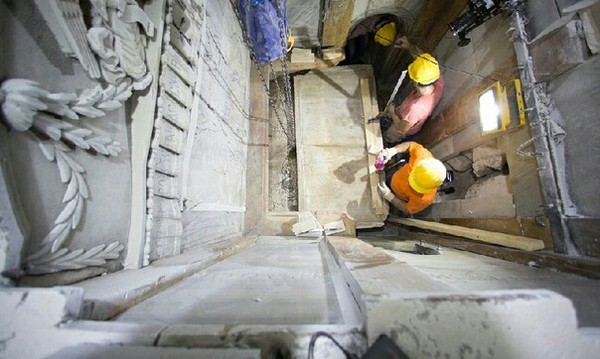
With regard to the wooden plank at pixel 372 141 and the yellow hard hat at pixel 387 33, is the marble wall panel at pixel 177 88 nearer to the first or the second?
the wooden plank at pixel 372 141

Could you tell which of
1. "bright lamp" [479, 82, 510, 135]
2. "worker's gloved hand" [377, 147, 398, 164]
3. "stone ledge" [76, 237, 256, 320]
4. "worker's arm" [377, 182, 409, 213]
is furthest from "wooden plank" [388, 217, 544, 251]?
"stone ledge" [76, 237, 256, 320]

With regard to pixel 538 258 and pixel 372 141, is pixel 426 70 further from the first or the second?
pixel 538 258

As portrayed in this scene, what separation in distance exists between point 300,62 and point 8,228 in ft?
14.7

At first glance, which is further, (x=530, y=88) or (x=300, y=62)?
(x=300, y=62)

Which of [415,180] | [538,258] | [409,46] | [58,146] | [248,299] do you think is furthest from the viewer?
[409,46]

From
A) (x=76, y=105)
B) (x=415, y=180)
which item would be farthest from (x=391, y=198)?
(x=76, y=105)

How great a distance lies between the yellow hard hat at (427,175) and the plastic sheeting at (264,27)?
2.72m

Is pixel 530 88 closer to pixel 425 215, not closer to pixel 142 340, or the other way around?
pixel 425 215

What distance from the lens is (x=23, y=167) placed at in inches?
36.8

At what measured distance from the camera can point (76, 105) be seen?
3.53 ft

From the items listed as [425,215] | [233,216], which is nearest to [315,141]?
[233,216]

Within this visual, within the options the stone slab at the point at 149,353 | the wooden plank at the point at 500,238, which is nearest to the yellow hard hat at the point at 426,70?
the wooden plank at the point at 500,238

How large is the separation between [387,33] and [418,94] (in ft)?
5.43

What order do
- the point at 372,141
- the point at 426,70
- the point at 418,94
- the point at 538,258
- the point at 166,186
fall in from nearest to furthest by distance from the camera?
the point at 166,186
the point at 538,258
the point at 426,70
the point at 418,94
the point at 372,141
